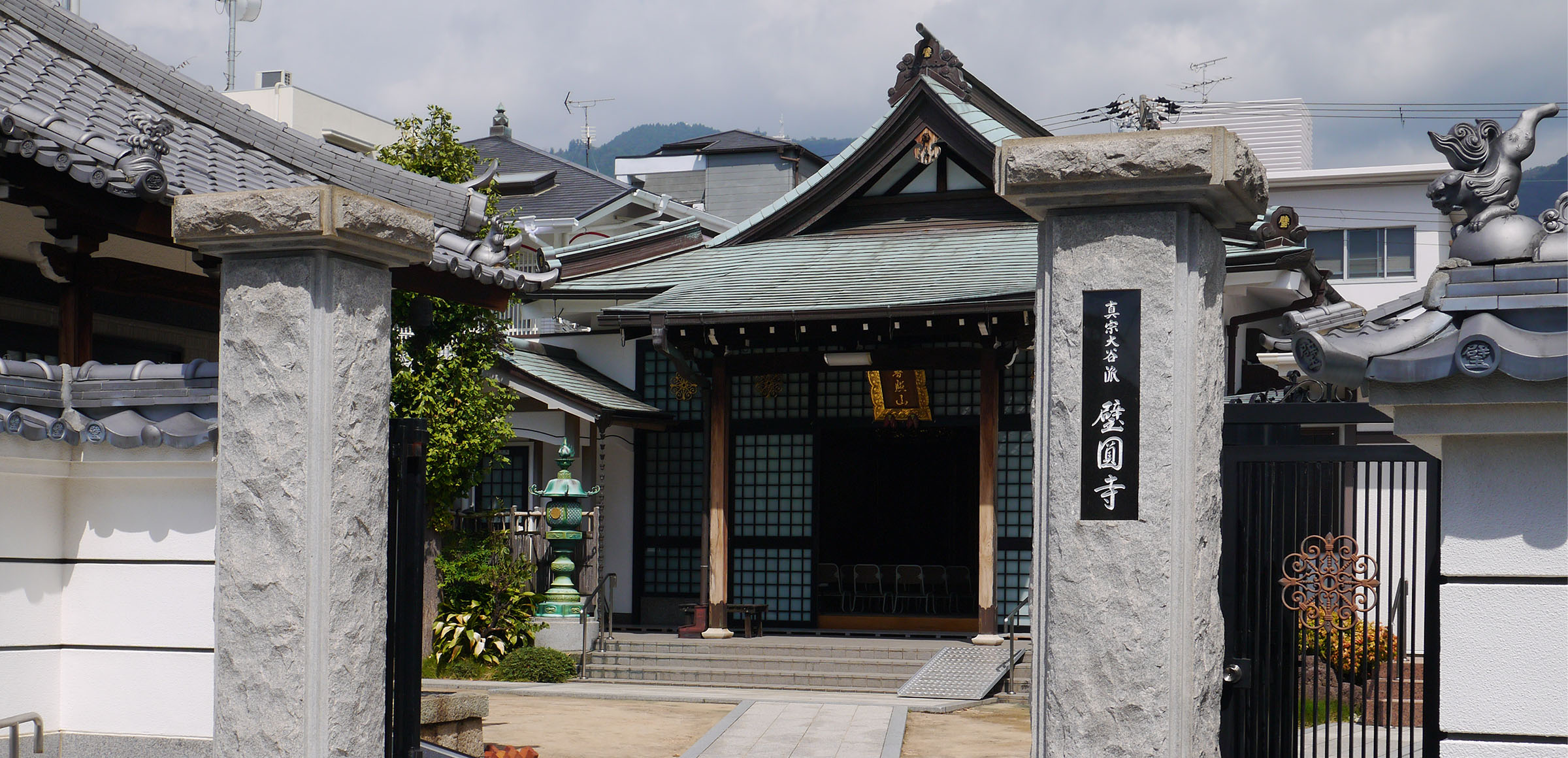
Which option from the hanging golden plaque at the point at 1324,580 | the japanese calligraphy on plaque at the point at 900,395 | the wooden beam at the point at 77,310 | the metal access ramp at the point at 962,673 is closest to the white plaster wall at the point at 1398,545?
the hanging golden plaque at the point at 1324,580

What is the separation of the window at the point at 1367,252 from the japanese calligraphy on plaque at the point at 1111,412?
81.2 feet

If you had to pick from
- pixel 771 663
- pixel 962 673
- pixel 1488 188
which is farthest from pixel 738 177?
pixel 1488 188

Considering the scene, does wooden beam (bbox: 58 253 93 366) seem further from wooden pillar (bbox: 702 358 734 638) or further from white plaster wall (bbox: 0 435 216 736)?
wooden pillar (bbox: 702 358 734 638)

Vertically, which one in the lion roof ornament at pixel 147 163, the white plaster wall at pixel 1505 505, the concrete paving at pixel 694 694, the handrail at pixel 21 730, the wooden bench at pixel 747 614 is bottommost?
the concrete paving at pixel 694 694

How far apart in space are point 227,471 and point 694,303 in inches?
450

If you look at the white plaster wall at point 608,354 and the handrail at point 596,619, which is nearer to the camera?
the handrail at point 596,619

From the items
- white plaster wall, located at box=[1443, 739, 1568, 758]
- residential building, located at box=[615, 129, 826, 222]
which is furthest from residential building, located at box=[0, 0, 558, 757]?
residential building, located at box=[615, 129, 826, 222]

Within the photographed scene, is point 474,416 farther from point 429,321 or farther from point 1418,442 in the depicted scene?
point 1418,442

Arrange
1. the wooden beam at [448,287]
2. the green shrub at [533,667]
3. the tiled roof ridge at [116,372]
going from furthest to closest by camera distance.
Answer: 1. the green shrub at [533,667]
2. the wooden beam at [448,287]
3. the tiled roof ridge at [116,372]

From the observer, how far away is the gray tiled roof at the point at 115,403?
6141 mm

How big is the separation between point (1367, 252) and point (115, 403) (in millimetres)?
26741

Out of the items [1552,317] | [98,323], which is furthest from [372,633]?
[98,323]

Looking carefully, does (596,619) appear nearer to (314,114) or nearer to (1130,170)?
(1130,170)

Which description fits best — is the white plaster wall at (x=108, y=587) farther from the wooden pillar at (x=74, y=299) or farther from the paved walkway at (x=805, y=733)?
the paved walkway at (x=805, y=733)
